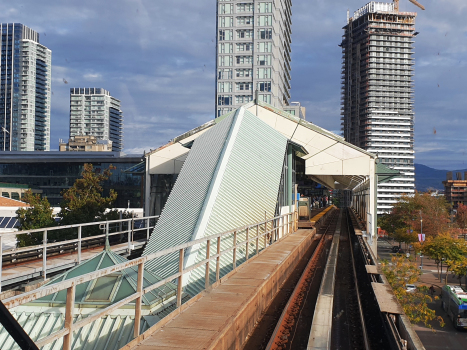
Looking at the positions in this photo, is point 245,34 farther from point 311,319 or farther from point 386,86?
point 386,86

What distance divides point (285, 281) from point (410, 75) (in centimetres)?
16916

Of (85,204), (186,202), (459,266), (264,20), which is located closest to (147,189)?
(85,204)

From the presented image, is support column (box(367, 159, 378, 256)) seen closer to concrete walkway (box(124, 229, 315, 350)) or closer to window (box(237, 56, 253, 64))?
concrete walkway (box(124, 229, 315, 350))

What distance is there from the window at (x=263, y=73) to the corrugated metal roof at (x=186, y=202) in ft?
220

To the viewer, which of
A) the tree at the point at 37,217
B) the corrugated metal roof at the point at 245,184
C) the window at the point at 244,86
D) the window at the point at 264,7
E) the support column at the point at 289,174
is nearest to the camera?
the corrugated metal roof at the point at 245,184

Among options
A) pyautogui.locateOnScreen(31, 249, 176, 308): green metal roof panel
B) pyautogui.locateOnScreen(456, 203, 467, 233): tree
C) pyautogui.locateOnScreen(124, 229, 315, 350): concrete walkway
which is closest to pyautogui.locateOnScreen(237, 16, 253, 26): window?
pyautogui.locateOnScreen(456, 203, 467, 233): tree

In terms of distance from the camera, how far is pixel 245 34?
291ft

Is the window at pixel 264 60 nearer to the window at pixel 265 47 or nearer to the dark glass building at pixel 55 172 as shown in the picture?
the window at pixel 265 47

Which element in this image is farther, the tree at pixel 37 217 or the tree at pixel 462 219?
the tree at pixel 462 219

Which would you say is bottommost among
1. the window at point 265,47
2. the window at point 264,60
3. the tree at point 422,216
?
the tree at point 422,216

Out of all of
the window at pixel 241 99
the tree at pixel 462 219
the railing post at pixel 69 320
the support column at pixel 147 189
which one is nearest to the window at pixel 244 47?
the window at pixel 241 99

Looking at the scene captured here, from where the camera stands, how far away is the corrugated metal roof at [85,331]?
264 inches

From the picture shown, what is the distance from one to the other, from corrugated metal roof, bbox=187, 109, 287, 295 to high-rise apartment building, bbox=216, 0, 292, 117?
65033mm

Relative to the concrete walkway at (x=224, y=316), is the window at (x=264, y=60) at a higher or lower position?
higher
